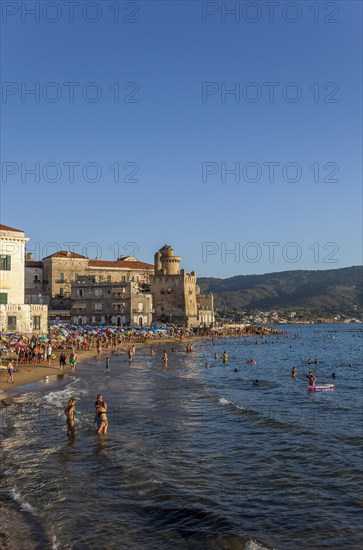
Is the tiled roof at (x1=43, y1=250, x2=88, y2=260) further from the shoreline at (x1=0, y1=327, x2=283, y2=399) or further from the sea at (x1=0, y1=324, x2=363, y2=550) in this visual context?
the sea at (x1=0, y1=324, x2=363, y2=550)

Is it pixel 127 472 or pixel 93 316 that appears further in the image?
pixel 93 316

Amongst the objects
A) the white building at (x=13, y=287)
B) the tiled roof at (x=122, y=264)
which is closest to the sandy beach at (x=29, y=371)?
the white building at (x=13, y=287)

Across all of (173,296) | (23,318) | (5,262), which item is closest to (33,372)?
(23,318)

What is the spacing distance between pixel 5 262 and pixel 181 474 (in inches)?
1364

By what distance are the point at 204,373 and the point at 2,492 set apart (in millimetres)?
28289

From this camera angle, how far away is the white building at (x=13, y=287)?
44500 mm

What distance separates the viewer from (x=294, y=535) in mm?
10414

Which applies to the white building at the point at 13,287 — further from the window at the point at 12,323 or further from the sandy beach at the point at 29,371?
the sandy beach at the point at 29,371

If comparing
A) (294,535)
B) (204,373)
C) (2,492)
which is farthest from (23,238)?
(294,535)

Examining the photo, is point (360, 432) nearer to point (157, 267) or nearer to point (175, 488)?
point (175, 488)

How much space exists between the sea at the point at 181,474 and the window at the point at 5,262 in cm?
1988

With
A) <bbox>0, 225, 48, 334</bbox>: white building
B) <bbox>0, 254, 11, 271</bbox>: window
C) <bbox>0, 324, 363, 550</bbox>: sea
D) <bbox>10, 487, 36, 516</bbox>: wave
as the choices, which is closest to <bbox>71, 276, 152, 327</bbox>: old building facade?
<bbox>0, 225, 48, 334</bbox>: white building

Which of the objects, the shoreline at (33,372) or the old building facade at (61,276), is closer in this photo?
the shoreline at (33,372)

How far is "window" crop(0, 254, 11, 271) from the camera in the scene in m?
44.4
